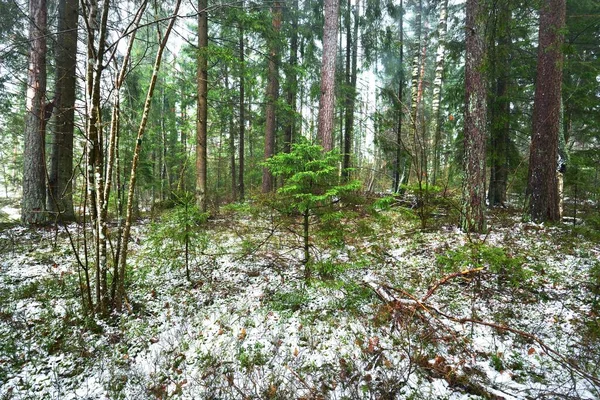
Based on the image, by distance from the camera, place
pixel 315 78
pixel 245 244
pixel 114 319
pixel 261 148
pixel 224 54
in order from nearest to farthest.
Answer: pixel 114 319
pixel 245 244
pixel 224 54
pixel 315 78
pixel 261 148

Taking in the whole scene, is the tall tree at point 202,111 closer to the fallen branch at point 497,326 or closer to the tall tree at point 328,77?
the tall tree at point 328,77

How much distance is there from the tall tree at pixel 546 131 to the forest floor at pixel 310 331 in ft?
6.34

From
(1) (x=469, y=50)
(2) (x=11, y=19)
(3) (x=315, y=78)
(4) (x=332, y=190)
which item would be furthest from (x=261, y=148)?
(4) (x=332, y=190)

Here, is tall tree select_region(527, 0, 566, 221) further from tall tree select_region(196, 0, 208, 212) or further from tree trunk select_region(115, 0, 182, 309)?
tall tree select_region(196, 0, 208, 212)

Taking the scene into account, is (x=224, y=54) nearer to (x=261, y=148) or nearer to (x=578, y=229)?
(x=578, y=229)

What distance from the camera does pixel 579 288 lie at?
3906 mm

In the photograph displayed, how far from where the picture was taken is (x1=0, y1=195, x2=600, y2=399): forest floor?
8.17ft

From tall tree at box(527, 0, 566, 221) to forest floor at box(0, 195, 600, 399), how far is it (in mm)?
1931

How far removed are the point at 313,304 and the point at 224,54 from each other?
6380mm

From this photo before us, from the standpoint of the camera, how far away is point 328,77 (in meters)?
6.61

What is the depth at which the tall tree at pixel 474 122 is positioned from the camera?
580cm

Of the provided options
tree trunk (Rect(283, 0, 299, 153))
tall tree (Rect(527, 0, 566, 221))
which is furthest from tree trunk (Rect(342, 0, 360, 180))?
tall tree (Rect(527, 0, 566, 221))

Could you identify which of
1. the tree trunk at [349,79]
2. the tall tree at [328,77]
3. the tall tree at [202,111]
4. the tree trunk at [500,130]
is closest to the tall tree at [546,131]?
the tree trunk at [500,130]

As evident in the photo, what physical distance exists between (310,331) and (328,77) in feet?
19.1
